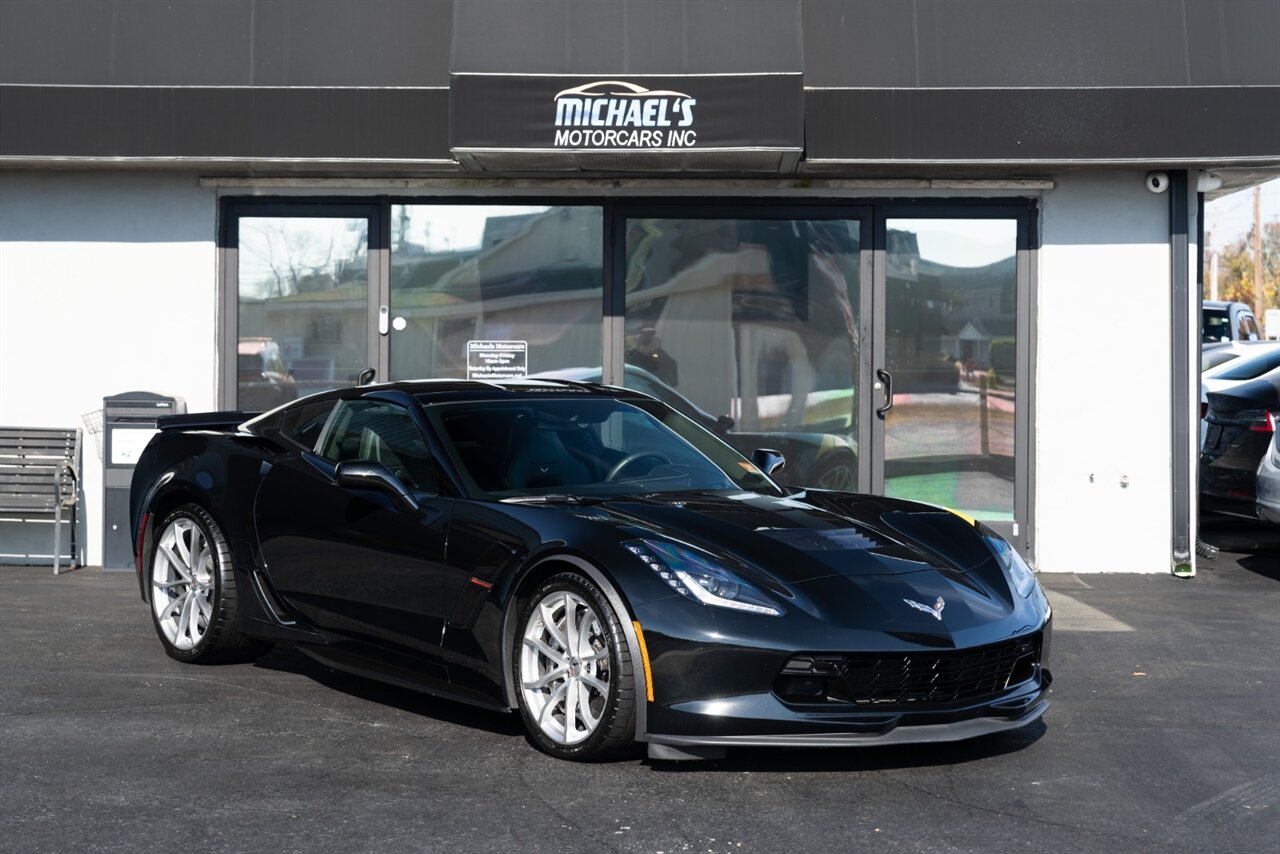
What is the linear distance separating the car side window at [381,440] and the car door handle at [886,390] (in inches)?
199

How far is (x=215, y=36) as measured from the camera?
10.5m

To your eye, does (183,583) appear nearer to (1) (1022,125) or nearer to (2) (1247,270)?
(1) (1022,125)

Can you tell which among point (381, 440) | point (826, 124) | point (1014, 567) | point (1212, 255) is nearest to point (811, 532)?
point (1014, 567)

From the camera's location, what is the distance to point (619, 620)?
5164 millimetres

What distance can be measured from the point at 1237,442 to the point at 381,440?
802 cm

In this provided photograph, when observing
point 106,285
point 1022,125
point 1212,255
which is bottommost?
point 106,285

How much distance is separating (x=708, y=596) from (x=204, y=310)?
7.04m

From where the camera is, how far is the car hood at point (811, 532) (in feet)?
17.6

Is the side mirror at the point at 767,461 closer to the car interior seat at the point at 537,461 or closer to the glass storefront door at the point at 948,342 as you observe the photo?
the car interior seat at the point at 537,461

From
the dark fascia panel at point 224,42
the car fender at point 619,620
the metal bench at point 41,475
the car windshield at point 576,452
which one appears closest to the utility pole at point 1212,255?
the dark fascia panel at point 224,42

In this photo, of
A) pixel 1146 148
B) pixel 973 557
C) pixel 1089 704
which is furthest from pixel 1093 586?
pixel 973 557

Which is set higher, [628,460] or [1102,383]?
[1102,383]

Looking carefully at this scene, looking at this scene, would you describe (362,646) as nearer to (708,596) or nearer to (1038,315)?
(708,596)

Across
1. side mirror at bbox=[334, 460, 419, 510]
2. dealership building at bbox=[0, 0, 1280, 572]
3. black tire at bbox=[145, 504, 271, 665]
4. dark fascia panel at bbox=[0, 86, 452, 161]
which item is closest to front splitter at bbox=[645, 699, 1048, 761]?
side mirror at bbox=[334, 460, 419, 510]
